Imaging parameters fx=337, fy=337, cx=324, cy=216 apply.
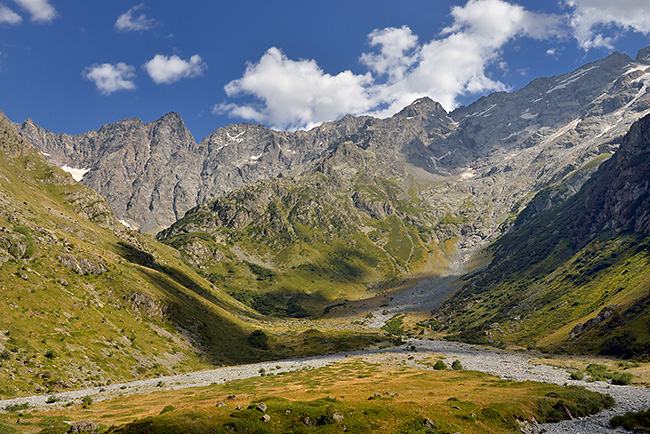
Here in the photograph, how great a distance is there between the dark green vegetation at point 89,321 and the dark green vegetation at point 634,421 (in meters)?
76.1

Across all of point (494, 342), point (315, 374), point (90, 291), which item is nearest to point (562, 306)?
point (494, 342)

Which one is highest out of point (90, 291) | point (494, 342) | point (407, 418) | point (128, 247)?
point (128, 247)

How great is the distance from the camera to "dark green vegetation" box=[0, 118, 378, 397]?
60.6 m

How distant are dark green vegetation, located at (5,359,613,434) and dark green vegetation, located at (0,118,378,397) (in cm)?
2142

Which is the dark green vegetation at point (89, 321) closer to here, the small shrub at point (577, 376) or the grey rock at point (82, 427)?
the grey rock at point (82, 427)

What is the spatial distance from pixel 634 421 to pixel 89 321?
99993 millimetres

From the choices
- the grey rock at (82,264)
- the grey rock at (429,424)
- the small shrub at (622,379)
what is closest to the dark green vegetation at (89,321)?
the grey rock at (82,264)

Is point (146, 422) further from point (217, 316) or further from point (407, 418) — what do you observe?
point (217, 316)

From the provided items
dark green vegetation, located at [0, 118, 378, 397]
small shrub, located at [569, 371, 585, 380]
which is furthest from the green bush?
small shrub, located at [569, 371, 585, 380]

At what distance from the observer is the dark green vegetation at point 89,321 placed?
60594 millimetres

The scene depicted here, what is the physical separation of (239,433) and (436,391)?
34.6 m

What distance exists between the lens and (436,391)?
5028 cm

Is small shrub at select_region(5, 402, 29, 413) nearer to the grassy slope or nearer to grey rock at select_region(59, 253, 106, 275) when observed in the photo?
grey rock at select_region(59, 253, 106, 275)

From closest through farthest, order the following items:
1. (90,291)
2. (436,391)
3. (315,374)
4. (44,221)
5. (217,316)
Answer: (436,391), (315,374), (90,291), (44,221), (217,316)
